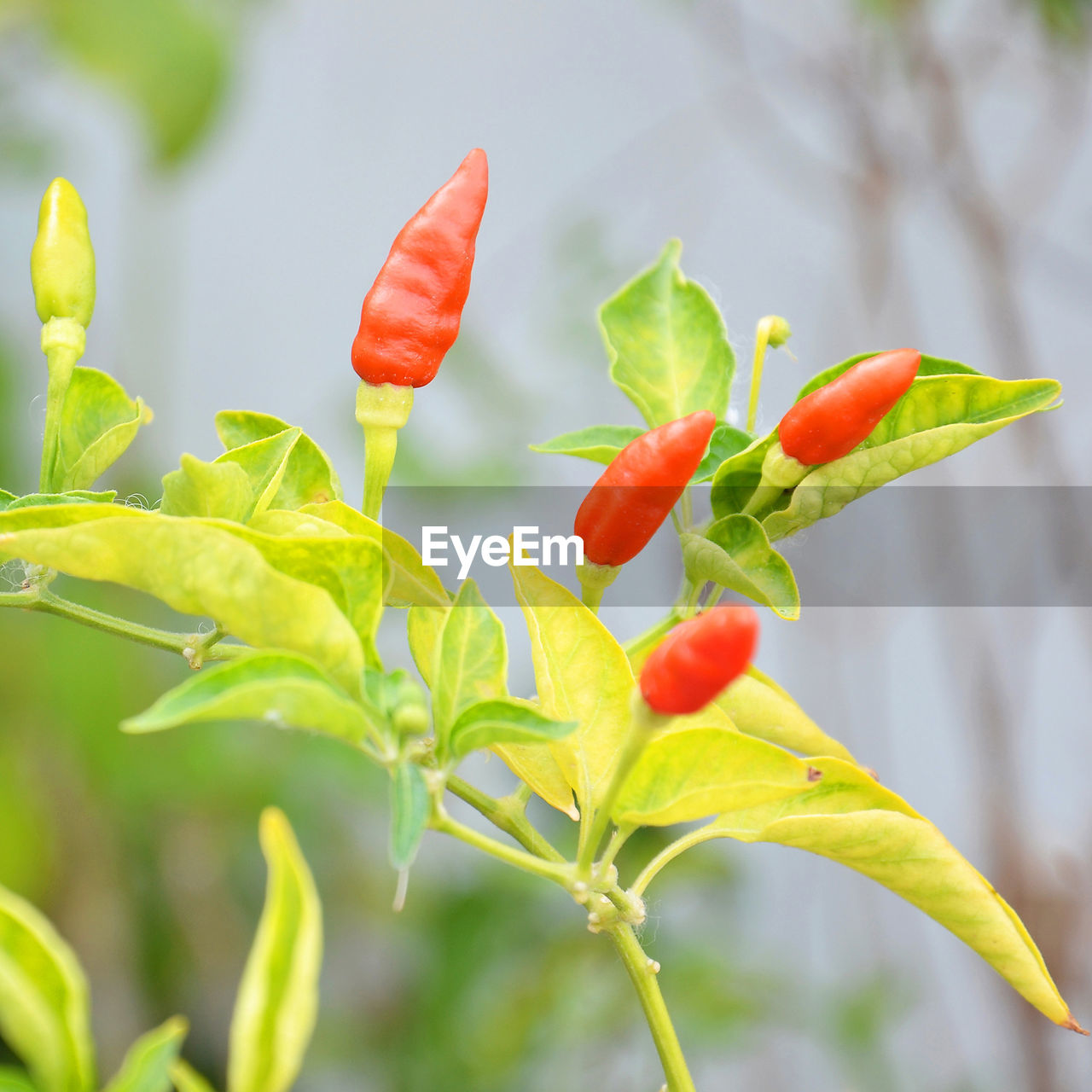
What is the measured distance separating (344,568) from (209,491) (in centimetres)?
6

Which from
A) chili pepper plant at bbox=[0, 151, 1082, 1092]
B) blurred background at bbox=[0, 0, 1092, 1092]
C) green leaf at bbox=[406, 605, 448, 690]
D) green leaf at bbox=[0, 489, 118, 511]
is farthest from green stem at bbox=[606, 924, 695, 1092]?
blurred background at bbox=[0, 0, 1092, 1092]

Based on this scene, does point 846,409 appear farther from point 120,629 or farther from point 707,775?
point 120,629

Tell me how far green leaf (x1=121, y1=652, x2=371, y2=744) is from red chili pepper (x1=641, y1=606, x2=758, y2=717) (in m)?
0.08

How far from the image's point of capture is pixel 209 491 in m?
0.36

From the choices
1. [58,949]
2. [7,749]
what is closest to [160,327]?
[7,749]

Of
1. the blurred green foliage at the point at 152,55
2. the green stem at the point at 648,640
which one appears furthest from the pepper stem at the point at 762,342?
the blurred green foliage at the point at 152,55

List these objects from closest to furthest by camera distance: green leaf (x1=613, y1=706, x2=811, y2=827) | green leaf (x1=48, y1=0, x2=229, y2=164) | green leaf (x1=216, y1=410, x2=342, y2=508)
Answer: green leaf (x1=613, y1=706, x2=811, y2=827), green leaf (x1=216, y1=410, x2=342, y2=508), green leaf (x1=48, y1=0, x2=229, y2=164)

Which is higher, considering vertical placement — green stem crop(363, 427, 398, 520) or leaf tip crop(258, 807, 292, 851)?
green stem crop(363, 427, 398, 520)

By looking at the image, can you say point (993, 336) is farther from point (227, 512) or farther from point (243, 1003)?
point (243, 1003)

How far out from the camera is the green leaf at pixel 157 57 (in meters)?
1.12

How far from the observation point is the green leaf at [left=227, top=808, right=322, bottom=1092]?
0.22 m

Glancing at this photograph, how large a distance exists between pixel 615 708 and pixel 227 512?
0.45 ft

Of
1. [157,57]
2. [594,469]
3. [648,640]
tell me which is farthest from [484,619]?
[594,469]

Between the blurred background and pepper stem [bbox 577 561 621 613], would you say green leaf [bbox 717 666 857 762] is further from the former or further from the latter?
the blurred background
